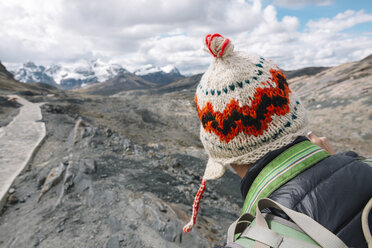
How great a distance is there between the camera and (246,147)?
201cm

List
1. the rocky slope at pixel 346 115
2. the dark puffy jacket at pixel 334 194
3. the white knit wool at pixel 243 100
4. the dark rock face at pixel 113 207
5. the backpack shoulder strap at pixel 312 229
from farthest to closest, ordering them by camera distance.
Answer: the rocky slope at pixel 346 115, the dark rock face at pixel 113 207, the white knit wool at pixel 243 100, the dark puffy jacket at pixel 334 194, the backpack shoulder strap at pixel 312 229

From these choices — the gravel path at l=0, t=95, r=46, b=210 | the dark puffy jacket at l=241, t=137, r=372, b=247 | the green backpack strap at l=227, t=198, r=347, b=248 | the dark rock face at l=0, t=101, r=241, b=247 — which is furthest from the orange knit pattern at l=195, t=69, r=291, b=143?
the gravel path at l=0, t=95, r=46, b=210

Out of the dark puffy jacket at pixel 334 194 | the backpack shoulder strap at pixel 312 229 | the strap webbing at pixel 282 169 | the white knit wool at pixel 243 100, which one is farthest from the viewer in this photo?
the white knit wool at pixel 243 100

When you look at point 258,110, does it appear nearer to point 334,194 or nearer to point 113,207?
point 334,194

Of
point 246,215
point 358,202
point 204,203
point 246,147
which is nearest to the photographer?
point 358,202

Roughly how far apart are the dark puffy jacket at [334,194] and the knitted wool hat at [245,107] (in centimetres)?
40

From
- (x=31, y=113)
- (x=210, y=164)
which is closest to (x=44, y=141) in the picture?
(x=31, y=113)

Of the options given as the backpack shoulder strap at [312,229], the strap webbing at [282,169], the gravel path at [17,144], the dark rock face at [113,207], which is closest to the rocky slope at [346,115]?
the dark rock face at [113,207]

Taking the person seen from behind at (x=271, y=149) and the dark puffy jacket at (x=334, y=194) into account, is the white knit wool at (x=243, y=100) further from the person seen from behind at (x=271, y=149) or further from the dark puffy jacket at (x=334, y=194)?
the dark puffy jacket at (x=334, y=194)

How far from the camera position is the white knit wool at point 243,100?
6.38 feet

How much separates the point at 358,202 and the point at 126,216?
223 inches

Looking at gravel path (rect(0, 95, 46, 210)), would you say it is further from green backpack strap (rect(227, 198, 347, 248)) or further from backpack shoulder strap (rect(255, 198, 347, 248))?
backpack shoulder strap (rect(255, 198, 347, 248))

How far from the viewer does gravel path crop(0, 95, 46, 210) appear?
9560 millimetres

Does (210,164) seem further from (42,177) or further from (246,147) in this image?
(42,177)
